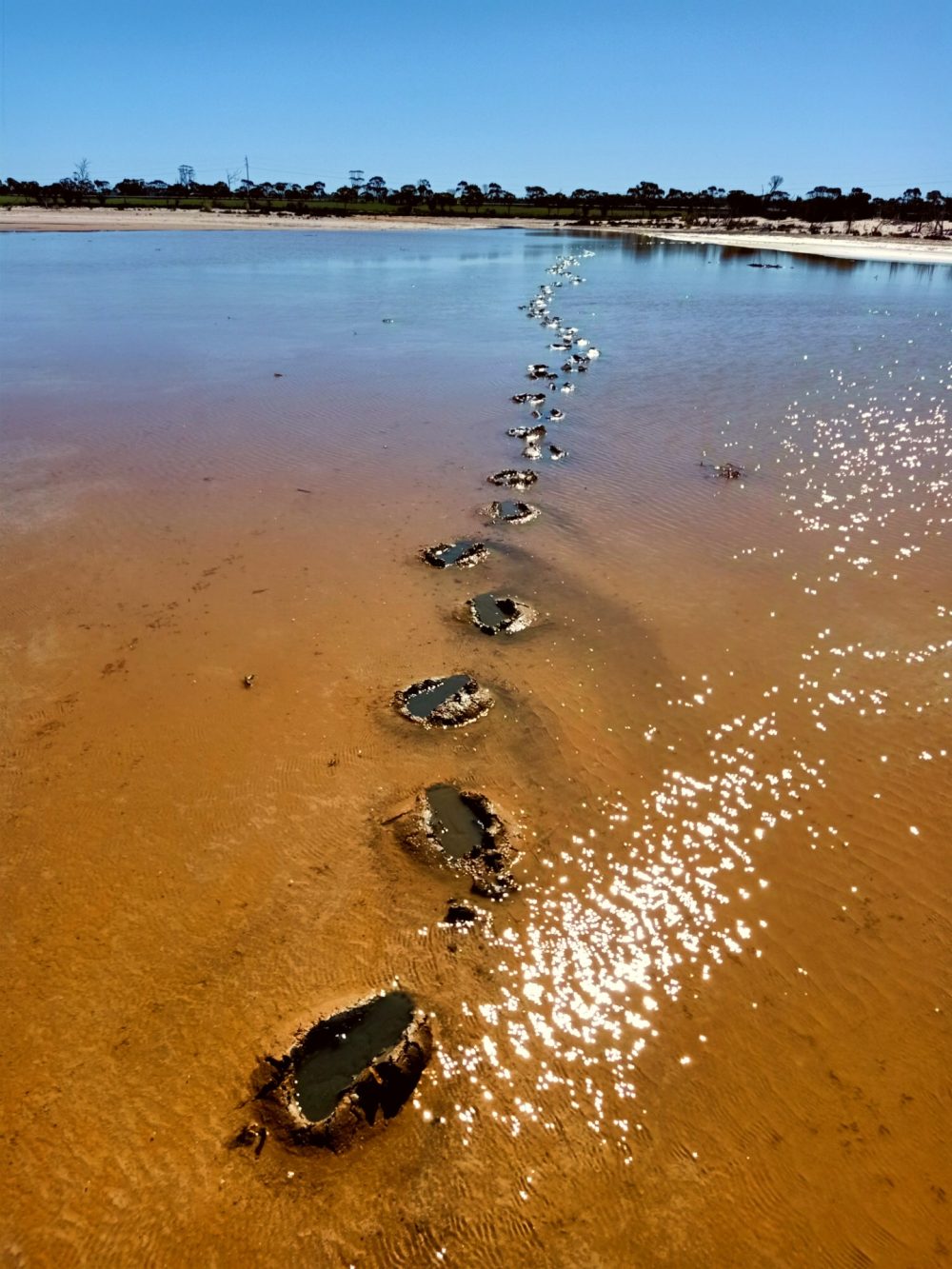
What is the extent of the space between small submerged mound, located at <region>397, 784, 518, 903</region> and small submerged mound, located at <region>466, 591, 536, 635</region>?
242 centimetres

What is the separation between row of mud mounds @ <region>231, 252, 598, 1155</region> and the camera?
3695 millimetres

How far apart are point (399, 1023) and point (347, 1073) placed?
1.21ft

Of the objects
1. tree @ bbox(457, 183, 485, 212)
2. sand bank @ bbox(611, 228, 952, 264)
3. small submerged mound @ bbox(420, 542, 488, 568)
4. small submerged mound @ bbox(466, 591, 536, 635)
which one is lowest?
small submerged mound @ bbox(466, 591, 536, 635)

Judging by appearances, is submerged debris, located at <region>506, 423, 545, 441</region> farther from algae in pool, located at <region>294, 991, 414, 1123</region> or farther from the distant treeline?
the distant treeline

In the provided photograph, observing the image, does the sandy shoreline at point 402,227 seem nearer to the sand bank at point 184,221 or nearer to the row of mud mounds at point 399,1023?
the sand bank at point 184,221

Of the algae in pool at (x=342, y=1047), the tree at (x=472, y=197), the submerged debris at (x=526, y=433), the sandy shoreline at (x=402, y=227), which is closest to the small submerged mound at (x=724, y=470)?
the submerged debris at (x=526, y=433)

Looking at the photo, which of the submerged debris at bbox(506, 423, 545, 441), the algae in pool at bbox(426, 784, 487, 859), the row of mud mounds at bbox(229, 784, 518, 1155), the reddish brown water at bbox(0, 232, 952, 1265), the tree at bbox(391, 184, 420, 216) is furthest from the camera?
the tree at bbox(391, 184, 420, 216)

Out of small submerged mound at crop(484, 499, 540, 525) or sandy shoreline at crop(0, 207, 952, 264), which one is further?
sandy shoreline at crop(0, 207, 952, 264)

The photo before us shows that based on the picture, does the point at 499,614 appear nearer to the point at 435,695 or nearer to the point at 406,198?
the point at 435,695

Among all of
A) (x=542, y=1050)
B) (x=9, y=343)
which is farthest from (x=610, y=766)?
(x=9, y=343)

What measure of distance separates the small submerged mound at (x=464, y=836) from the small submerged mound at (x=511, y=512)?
5399 mm

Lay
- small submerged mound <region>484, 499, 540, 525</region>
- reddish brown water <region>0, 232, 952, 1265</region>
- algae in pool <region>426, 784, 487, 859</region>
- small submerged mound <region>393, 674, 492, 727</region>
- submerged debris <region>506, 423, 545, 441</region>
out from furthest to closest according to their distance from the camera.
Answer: submerged debris <region>506, 423, 545, 441</region> → small submerged mound <region>484, 499, 540, 525</region> → small submerged mound <region>393, 674, 492, 727</region> → algae in pool <region>426, 784, 487, 859</region> → reddish brown water <region>0, 232, 952, 1265</region>

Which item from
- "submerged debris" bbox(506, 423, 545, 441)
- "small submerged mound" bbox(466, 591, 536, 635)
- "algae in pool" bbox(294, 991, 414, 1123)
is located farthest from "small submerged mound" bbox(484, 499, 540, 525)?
"algae in pool" bbox(294, 991, 414, 1123)

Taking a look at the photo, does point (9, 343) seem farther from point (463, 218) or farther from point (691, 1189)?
point (463, 218)
